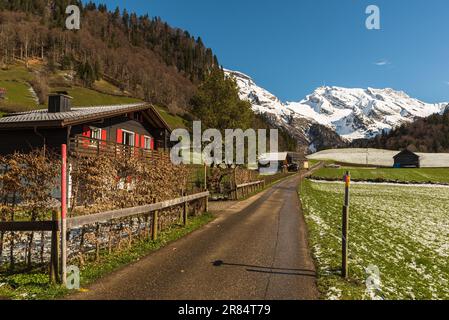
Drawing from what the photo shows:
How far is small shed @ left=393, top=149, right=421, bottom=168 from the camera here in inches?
4567

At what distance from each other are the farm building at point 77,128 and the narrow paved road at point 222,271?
29.6 ft

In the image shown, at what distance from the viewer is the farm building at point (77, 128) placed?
20859mm

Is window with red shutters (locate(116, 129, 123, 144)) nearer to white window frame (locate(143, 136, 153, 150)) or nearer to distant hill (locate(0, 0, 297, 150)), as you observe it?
white window frame (locate(143, 136, 153, 150))

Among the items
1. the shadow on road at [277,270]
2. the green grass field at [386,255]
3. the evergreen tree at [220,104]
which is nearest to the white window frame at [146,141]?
the evergreen tree at [220,104]

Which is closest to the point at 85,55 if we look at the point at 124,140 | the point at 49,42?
the point at 49,42

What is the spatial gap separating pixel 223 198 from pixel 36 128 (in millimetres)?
14823

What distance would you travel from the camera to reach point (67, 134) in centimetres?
2098

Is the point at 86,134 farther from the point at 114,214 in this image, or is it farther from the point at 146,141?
the point at 114,214

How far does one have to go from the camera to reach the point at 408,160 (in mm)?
118062

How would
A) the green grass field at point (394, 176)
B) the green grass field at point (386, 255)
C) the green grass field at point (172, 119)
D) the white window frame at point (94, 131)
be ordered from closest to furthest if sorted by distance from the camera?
A: the green grass field at point (386, 255) < the white window frame at point (94, 131) < the green grass field at point (394, 176) < the green grass field at point (172, 119)

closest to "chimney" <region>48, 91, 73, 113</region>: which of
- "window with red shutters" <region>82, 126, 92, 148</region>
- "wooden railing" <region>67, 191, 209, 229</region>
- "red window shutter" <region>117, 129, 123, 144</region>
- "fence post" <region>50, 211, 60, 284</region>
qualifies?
"window with red shutters" <region>82, 126, 92, 148</region>

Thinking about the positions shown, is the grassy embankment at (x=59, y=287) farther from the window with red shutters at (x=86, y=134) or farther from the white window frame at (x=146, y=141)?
the white window frame at (x=146, y=141)

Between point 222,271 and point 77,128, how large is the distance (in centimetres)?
1839
